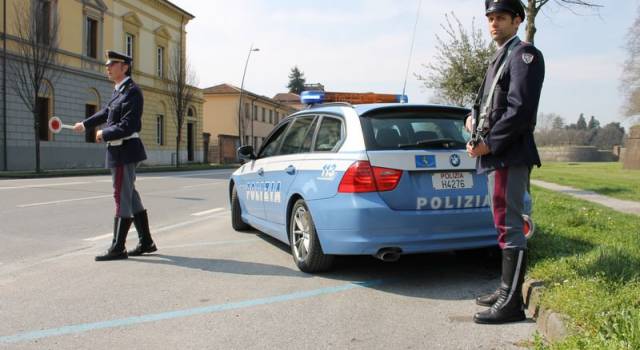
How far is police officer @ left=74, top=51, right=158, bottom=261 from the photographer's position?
5477mm

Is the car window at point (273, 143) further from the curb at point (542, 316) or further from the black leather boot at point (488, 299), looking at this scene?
the curb at point (542, 316)

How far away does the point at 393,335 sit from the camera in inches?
135

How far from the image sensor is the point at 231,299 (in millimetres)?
4230

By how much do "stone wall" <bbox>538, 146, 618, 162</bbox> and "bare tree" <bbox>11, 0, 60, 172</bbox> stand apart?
52.9 m

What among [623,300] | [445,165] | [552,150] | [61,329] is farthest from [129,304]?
[552,150]

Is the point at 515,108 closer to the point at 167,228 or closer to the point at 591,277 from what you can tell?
the point at 591,277

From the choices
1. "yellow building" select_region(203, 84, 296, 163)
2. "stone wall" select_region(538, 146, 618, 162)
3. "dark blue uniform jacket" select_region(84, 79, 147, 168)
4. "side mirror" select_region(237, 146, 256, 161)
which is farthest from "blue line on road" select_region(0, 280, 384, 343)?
"stone wall" select_region(538, 146, 618, 162)

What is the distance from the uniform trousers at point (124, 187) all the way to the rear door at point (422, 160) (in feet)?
8.12

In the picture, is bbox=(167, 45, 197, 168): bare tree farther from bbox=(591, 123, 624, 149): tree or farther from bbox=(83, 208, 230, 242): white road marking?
bbox=(591, 123, 624, 149): tree

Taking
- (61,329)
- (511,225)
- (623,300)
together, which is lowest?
(61,329)

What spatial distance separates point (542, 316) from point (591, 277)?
25.7 inches

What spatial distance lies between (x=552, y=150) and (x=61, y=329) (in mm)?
67135

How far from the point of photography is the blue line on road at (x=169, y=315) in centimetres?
343

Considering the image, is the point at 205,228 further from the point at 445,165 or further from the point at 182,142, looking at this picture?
the point at 182,142
